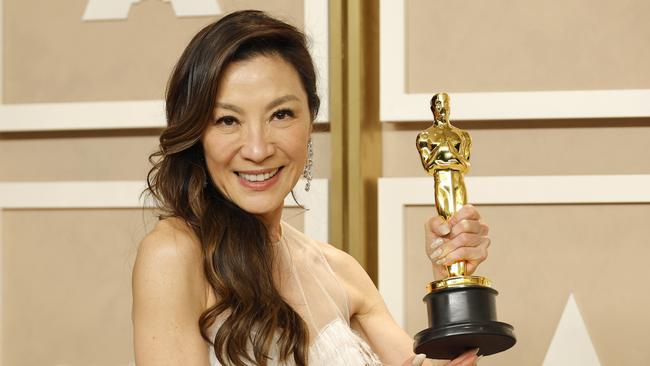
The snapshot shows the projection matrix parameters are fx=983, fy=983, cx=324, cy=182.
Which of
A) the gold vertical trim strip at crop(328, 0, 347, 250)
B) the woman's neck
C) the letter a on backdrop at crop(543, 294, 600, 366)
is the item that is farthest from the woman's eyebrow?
the letter a on backdrop at crop(543, 294, 600, 366)

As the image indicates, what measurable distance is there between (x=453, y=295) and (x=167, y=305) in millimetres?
434

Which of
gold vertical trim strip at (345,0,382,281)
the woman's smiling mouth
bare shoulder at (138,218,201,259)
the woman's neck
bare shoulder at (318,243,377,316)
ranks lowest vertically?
bare shoulder at (138,218,201,259)

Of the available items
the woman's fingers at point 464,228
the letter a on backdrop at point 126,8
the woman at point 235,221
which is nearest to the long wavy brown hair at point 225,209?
the woman at point 235,221

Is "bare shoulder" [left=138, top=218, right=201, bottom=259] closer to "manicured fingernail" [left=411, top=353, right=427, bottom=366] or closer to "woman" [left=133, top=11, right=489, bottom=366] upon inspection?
"woman" [left=133, top=11, right=489, bottom=366]

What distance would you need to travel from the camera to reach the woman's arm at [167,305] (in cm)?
150

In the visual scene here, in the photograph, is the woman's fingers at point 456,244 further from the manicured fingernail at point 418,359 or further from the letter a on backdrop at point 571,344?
the letter a on backdrop at point 571,344

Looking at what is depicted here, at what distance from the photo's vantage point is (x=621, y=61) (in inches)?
88.4

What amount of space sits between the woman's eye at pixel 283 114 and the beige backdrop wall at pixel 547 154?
645 mm

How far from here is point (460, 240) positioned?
59.2 inches

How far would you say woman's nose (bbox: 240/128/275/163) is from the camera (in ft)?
5.28

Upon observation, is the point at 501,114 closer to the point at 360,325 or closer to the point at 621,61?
the point at 621,61

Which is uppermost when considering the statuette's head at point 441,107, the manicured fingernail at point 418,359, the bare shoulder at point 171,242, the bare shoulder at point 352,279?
the statuette's head at point 441,107

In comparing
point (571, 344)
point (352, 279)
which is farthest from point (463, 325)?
point (571, 344)

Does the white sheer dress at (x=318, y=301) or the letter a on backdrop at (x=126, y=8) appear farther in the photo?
the letter a on backdrop at (x=126, y=8)
